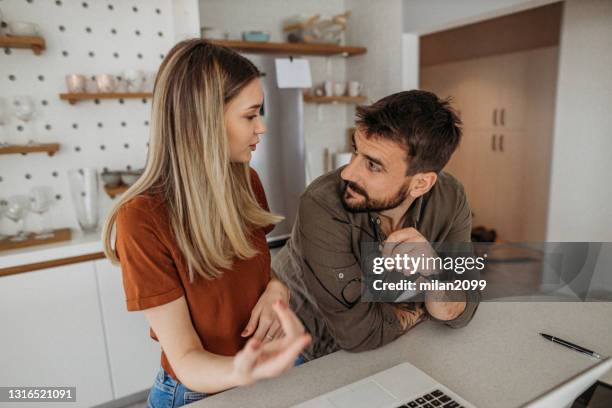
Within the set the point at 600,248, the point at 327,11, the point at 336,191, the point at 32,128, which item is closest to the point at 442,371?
the point at 336,191

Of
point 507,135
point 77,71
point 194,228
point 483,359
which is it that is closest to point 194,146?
point 194,228

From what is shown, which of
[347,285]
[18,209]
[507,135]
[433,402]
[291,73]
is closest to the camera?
[433,402]

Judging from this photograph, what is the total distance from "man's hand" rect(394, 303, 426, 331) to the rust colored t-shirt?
0.35 meters

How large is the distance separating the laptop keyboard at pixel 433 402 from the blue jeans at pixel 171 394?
1.59 ft

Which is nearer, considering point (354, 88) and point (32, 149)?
point (32, 149)

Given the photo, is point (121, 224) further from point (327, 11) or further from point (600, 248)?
point (327, 11)

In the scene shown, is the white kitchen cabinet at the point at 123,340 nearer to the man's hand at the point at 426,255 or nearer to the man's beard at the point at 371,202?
the man's beard at the point at 371,202

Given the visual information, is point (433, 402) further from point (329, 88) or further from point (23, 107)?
point (329, 88)

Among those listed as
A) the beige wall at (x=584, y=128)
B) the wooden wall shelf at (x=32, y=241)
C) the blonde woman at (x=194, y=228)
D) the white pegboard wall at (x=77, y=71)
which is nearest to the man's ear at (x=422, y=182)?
the blonde woman at (x=194, y=228)

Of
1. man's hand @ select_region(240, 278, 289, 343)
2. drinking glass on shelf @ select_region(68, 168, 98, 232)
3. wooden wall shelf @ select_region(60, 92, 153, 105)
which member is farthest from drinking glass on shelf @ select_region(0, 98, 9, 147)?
man's hand @ select_region(240, 278, 289, 343)

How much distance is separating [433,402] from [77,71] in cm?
225

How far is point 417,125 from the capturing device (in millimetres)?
1078

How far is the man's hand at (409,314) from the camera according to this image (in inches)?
39.9

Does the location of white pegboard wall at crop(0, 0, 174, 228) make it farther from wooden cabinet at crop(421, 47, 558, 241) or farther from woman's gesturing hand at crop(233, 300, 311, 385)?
wooden cabinet at crop(421, 47, 558, 241)
